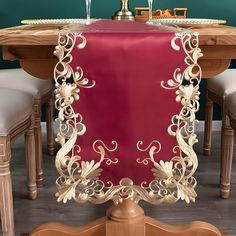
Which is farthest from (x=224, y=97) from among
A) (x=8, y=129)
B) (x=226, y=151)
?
(x=8, y=129)

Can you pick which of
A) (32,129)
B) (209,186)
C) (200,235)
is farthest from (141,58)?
(209,186)

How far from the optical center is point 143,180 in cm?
128

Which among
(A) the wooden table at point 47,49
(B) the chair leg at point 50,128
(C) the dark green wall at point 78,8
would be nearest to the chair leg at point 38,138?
(B) the chair leg at point 50,128

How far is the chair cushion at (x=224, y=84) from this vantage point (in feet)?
6.35

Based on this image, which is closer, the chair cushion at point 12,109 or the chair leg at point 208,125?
the chair cushion at point 12,109

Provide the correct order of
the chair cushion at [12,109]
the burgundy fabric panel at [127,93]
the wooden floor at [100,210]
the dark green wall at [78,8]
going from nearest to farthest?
the burgundy fabric panel at [127,93]
the chair cushion at [12,109]
the wooden floor at [100,210]
the dark green wall at [78,8]

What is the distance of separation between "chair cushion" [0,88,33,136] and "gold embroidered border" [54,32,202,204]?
0.89ft

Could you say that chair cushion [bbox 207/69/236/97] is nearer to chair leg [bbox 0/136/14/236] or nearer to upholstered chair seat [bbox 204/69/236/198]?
upholstered chair seat [bbox 204/69/236/198]

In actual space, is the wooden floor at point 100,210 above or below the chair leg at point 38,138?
below

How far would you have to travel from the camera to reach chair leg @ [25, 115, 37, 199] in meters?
1.85

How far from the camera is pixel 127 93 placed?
47.3 inches

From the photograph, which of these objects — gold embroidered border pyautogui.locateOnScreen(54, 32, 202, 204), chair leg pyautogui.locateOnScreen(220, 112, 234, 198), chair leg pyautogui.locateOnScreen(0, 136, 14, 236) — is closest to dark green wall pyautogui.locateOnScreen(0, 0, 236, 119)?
chair leg pyautogui.locateOnScreen(220, 112, 234, 198)

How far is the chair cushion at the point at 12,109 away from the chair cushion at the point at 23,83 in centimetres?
13

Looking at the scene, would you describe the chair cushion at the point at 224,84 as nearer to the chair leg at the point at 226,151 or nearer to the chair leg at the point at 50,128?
the chair leg at the point at 226,151
